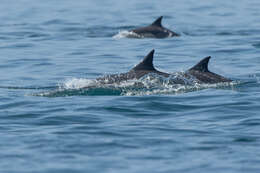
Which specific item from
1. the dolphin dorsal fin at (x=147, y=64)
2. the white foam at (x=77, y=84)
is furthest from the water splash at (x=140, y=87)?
the dolphin dorsal fin at (x=147, y=64)

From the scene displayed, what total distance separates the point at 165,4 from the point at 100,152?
3404cm

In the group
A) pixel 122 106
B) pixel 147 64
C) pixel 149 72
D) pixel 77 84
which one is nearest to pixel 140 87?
pixel 149 72

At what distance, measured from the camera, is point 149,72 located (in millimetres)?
16938

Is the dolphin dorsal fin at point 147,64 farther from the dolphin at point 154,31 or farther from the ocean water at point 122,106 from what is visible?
the dolphin at point 154,31

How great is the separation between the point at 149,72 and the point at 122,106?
79.2 inches

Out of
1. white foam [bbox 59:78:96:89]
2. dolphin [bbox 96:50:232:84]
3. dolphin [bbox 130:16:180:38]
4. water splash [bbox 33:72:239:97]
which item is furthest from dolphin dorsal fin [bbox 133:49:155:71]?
dolphin [bbox 130:16:180:38]

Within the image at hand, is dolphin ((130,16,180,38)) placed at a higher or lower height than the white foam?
higher

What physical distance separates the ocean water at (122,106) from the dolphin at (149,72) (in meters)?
0.20

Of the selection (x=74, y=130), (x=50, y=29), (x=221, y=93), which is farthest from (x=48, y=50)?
(x=74, y=130)

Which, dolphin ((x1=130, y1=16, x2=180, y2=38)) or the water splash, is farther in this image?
dolphin ((x1=130, y1=16, x2=180, y2=38))

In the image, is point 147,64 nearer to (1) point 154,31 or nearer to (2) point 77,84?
(2) point 77,84

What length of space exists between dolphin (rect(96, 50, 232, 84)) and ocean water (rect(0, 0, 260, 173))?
7.8 inches

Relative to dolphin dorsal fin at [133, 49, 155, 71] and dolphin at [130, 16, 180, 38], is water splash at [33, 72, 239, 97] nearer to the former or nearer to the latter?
dolphin dorsal fin at [133, 49, 155, 71]

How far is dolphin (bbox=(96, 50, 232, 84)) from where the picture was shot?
16.9 m
